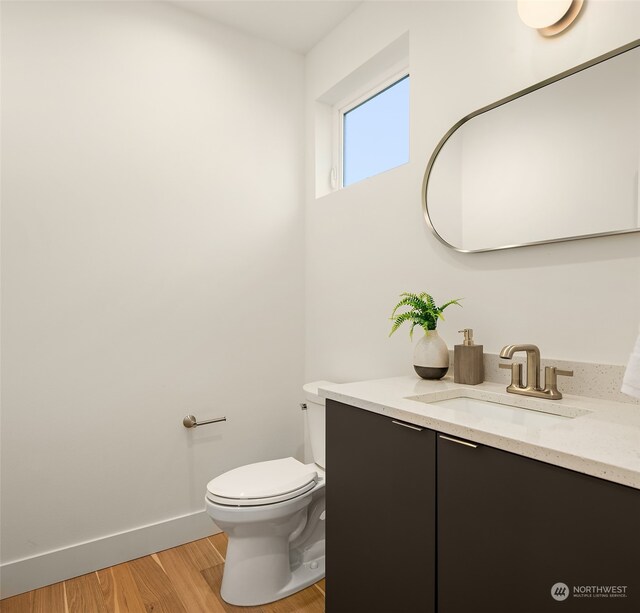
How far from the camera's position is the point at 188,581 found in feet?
5.90

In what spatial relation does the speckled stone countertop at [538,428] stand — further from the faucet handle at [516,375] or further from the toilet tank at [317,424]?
the toilet tank at [317,424]

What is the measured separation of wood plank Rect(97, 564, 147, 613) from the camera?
163cm

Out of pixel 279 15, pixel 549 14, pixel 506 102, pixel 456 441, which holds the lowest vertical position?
pixel 456 441

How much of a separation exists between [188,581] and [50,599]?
0.52 metres

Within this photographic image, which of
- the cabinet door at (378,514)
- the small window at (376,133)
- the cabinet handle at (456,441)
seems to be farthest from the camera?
the small window at (376,133)

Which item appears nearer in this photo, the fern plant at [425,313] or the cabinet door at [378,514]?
the cabinet door at [378,514]

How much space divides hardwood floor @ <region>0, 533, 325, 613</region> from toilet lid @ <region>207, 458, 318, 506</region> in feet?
1.32

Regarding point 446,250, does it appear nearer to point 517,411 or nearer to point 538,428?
point 517,411

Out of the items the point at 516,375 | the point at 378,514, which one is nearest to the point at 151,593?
the point at 378,514

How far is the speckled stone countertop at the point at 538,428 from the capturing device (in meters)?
0.75

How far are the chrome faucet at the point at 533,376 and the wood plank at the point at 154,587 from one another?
144 centimetres

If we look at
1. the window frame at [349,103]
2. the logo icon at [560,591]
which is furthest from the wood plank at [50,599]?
the window frame at [349,103]

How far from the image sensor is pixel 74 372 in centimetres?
186

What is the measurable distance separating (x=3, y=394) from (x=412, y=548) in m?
1.63
